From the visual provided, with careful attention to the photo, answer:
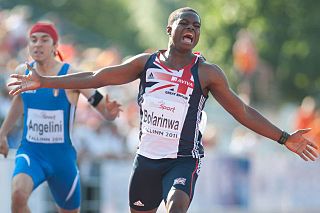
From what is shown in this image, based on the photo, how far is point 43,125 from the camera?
11914mm

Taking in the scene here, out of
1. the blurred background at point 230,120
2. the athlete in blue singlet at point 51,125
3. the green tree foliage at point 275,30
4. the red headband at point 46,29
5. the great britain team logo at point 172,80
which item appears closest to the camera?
the great britain team logo at point 172,80

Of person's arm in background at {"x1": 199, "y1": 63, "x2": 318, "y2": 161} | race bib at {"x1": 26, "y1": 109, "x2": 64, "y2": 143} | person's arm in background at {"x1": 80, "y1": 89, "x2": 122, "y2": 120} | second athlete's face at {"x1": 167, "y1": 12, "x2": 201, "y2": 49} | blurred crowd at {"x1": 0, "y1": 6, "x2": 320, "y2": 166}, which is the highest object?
blurred crowd at {"x1": 0, "y1": 6, "x2": 320, "y2": 166}

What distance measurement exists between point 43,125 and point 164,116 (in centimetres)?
214

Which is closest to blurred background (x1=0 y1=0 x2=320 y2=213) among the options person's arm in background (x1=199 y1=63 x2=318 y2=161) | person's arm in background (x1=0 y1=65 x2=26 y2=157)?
person's arm in background (x1=0 y1=65 x2=26 y2=157)

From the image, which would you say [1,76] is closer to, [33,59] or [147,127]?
[33,59]

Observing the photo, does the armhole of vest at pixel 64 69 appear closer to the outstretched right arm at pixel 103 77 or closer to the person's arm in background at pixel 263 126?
the outstretched right arm at pixel 103 77

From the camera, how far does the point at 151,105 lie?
1032cm

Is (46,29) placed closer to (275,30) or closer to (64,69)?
(64,69)

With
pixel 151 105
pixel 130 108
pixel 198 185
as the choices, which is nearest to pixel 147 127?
pixel 151 105

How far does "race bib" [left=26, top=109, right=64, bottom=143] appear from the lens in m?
11.9

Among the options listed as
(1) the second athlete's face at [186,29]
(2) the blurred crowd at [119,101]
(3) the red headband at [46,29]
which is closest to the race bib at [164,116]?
(1) the second athlete's face at [186,29]

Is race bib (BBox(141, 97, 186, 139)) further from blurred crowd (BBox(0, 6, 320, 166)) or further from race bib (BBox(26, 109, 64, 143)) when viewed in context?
blurred crowd (BBox(0, 6, 320, 166))

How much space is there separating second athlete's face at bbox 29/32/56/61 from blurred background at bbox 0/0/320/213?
5.57 feet

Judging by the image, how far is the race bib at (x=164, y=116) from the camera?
10.3 metres
